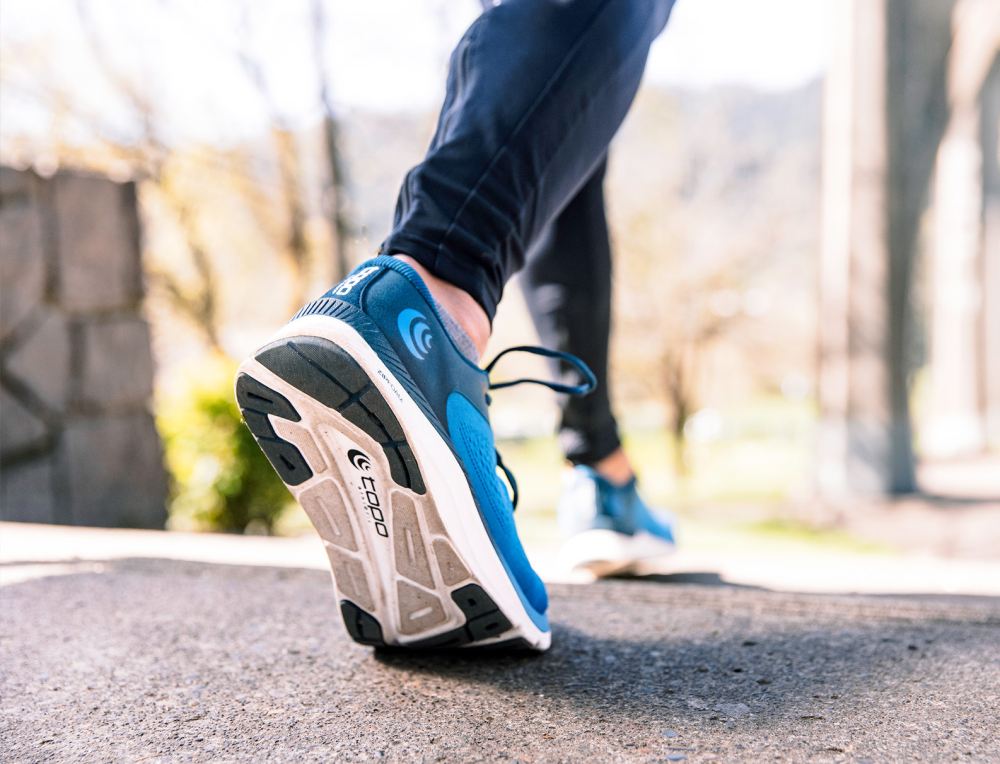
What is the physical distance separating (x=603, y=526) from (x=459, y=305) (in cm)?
62

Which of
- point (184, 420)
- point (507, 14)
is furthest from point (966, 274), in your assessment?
point (507, 14)

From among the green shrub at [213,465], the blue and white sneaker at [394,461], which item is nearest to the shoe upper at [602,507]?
the blue and white sneaker at [394,461]

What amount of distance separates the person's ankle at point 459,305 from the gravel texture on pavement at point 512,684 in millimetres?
332

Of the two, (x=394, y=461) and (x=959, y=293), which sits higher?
(x=959, y=293)

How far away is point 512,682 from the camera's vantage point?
785 mm

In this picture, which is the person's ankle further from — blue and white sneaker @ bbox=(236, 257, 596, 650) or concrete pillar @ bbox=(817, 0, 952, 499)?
concrete pillar @ bbox=(817, 0, 952, 499)

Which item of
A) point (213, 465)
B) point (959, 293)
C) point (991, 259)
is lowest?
point (213, 465)

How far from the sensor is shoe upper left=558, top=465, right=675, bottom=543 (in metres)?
1.31

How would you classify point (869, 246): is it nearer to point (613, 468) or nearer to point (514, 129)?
A: point (613, 468)

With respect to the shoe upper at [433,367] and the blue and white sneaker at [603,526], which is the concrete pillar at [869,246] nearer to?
the blue and white sneaker at [603,526]

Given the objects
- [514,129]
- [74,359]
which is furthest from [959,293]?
[514,129]

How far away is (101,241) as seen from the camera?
9.26 ft

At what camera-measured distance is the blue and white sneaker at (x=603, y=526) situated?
1305mm

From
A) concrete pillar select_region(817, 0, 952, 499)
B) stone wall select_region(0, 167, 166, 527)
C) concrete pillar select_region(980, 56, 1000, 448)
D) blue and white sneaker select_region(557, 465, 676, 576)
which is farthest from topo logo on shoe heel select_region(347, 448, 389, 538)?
concrete pillar select_region(980, 56, 1000, 448)
